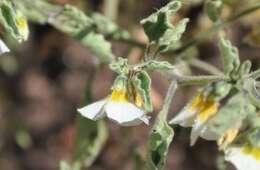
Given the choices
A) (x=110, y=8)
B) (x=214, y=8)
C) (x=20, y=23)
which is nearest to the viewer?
(x=20, y=23)

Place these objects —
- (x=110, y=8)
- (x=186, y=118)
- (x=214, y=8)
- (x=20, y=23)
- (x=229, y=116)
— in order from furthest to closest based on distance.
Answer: (x=110, y=8) → (x=214, y=8) → (x=20, y=23) → (x=186, y=118) → (x=229, y=116)

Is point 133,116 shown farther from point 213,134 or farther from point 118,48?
point 118,48

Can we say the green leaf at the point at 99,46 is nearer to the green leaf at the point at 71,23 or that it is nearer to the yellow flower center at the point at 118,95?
the green leaf at the point at 71,23

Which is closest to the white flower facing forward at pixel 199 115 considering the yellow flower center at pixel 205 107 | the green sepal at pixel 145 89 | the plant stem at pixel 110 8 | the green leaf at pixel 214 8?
the yellow flower center at pixel 205 107

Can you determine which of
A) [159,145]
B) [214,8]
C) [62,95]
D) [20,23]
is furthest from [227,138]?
[62,95]

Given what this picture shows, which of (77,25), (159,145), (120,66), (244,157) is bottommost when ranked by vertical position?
(244,157)

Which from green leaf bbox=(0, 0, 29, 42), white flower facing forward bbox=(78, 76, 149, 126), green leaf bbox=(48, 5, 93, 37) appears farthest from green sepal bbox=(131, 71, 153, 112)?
green leaf bbox=(48, 5, 93, 37)

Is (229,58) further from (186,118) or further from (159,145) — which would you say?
(159,145)

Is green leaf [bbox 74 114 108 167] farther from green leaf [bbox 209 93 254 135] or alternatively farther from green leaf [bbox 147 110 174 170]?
green leaf [bbox 209 93 254 135]
